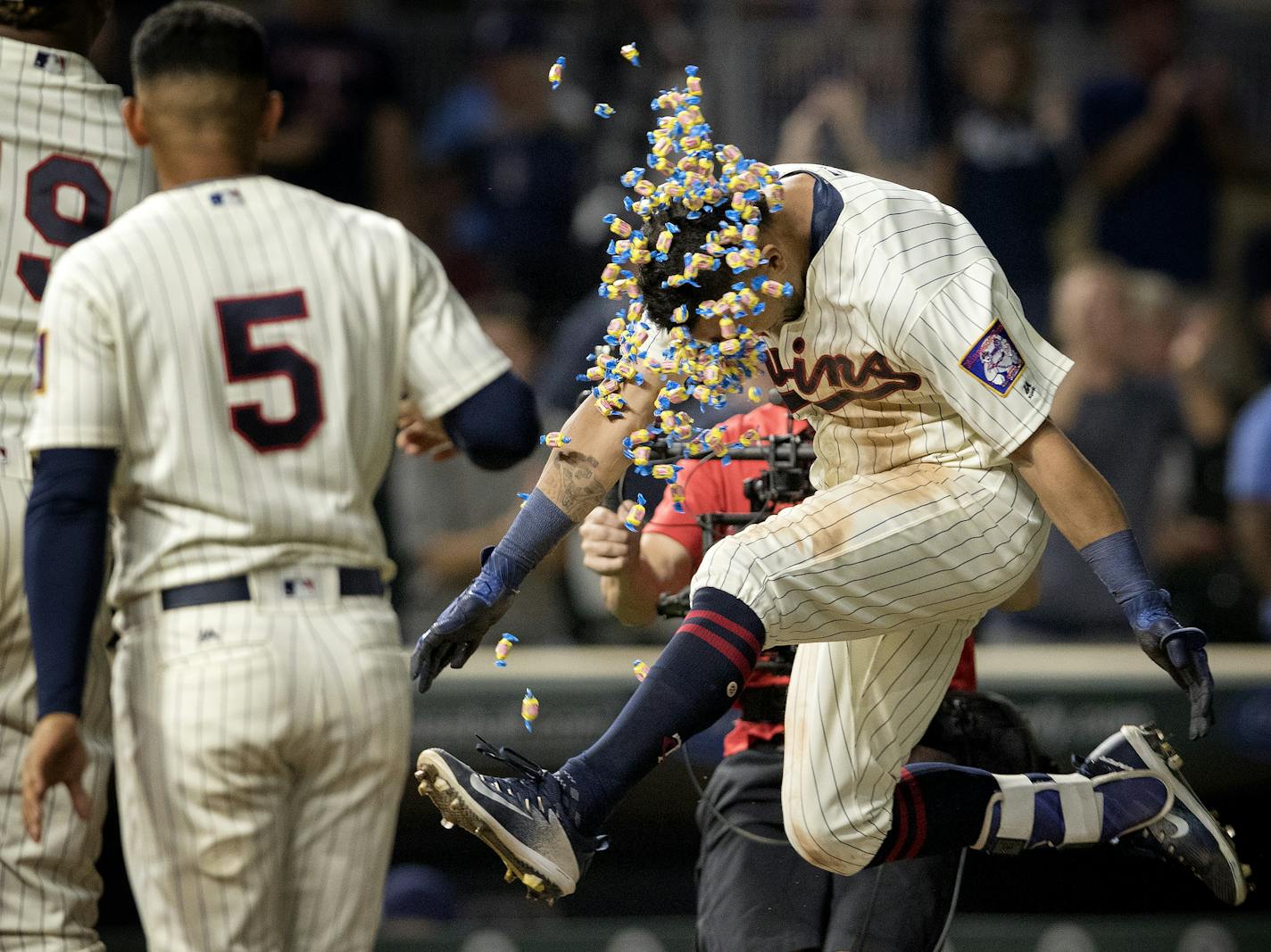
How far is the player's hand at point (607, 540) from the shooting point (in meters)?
3.89

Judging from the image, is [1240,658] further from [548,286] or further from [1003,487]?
[548,286]

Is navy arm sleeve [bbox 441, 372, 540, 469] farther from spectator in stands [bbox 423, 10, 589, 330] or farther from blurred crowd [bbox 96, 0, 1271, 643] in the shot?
spectator in stands [bbox 423, 10, 589, 330]

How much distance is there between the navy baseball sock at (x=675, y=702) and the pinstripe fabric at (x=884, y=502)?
0.07m

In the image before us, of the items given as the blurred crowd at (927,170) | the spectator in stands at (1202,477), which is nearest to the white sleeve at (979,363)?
the blurred crowd at (927,170)

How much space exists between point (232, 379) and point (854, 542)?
1.20 meters

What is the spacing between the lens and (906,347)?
10.7 ft

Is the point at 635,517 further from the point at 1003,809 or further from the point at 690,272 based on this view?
the point at 1003,809

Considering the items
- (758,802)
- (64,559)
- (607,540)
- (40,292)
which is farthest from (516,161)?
(64,559)

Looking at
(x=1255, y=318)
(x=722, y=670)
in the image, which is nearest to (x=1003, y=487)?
(x=722, y=670)

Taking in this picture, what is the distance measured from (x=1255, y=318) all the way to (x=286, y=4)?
449 cm

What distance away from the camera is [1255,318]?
8.05m

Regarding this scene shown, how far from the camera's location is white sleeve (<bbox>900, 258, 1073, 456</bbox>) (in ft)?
10.6

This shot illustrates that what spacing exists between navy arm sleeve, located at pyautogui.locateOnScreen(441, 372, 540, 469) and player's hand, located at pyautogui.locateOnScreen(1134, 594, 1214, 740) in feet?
3.95

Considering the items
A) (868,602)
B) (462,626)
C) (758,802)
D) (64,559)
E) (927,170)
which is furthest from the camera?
(927,170)
